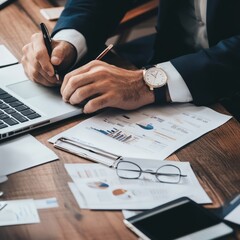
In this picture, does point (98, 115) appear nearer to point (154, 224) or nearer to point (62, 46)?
point (62, 46)

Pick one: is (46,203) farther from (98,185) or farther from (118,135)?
(118,135)

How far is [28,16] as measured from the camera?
1.94 meters

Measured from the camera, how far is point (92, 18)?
69.6 inches

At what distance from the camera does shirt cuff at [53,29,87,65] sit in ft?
5.39

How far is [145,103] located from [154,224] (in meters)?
0.46

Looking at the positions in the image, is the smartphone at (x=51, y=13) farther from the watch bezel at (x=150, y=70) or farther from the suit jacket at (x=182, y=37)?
the watch bezel at (x=150, y=70)

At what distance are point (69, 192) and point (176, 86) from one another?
1.55 feet

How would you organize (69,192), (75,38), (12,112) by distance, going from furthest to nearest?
(75,38) < (12,112) < (69,192)

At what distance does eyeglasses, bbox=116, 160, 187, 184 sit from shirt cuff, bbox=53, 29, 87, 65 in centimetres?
52

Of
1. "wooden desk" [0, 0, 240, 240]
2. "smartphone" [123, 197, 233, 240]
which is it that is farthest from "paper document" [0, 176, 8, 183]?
"smartphone" [123, 197, 233, 240]

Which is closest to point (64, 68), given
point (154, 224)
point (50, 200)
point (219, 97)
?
point (219, 97)

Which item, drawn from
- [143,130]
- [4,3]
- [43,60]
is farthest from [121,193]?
[4,3]

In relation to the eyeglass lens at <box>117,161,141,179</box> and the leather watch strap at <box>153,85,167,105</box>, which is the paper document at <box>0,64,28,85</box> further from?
the eyeglass lens at <box>117,161,141,179</box>

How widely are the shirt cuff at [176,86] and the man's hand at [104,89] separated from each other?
6cm
